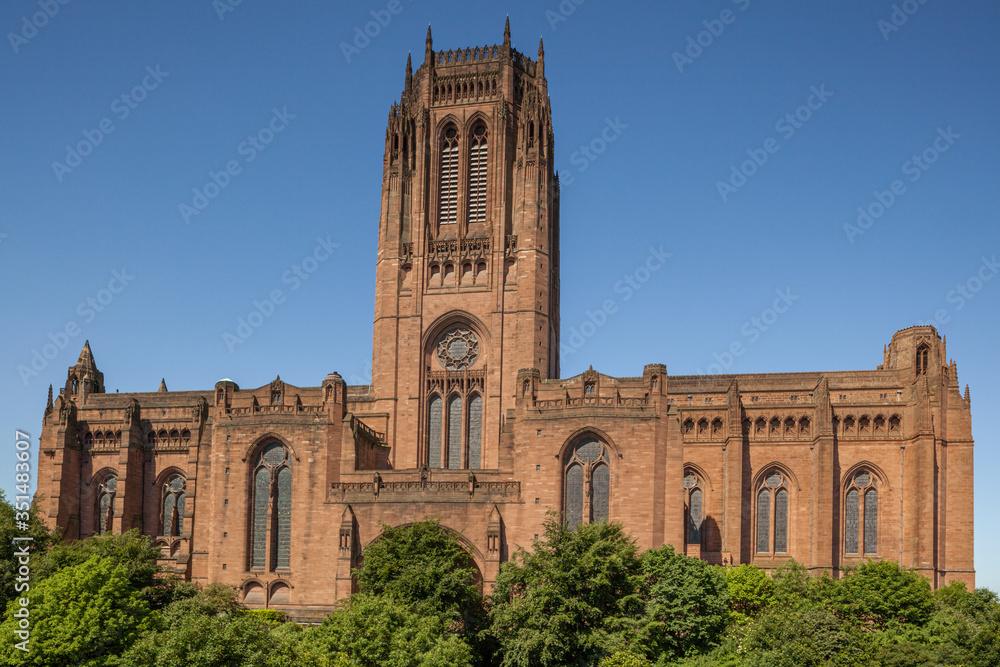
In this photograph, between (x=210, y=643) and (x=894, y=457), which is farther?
(x=894, y=457)

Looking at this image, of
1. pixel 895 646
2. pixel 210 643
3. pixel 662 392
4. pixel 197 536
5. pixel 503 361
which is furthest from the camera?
pixel 503 361

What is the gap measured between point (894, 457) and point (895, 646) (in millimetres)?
22972

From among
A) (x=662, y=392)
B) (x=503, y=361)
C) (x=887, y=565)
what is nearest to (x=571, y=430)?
(x=662, y=392)

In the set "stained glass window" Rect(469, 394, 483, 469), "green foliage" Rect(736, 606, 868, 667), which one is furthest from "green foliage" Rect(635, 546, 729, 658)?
"stained glass window" Rect(469, 394, 483, 469)

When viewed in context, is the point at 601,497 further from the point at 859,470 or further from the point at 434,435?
the point at 859,470

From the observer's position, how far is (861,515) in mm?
75000

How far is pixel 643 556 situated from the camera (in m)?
60.3

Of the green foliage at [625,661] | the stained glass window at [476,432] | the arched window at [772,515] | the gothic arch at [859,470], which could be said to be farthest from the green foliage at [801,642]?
the stained glass window at [476,432]

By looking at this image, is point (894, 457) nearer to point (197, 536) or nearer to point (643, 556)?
point (643, 556)

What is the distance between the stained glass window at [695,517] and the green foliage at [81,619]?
35.7 meters

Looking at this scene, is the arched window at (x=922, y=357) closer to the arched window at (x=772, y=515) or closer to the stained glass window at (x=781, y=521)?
the arched window at (x=772, y=515)

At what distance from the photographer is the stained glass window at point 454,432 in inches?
3137

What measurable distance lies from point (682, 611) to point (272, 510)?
90.1 feet

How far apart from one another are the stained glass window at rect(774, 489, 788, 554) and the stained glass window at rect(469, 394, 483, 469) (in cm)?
1977
